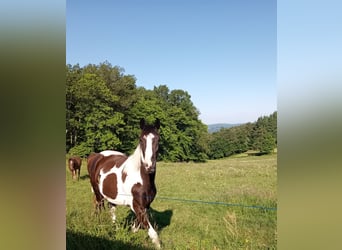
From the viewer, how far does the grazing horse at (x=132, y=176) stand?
2.12 meters

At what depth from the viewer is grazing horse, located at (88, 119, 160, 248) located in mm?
2123

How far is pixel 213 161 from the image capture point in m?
2.10

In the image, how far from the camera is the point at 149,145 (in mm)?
2100

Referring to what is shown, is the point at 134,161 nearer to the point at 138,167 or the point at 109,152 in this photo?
the point at 138,167

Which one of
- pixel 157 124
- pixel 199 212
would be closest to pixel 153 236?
pixel 199 212

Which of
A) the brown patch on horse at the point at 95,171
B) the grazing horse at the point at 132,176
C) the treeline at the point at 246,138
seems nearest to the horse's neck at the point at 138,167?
the grazing horse at the point at 132,176

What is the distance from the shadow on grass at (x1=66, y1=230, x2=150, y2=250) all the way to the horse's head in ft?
1.55

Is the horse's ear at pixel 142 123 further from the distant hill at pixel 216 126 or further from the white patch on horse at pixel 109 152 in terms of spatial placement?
the distant hill at pixel 216 126
